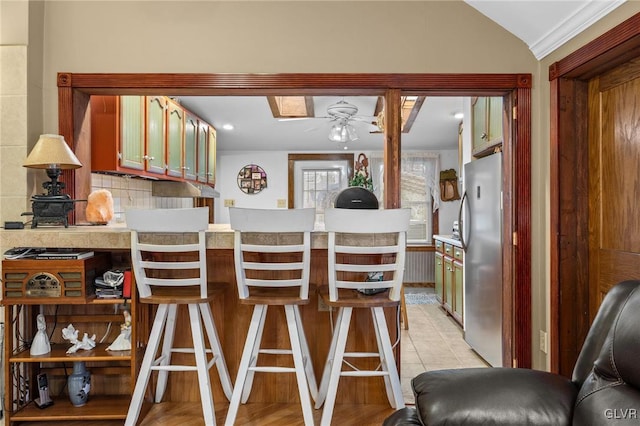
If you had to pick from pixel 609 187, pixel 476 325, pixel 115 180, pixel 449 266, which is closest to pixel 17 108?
pixel 115 180

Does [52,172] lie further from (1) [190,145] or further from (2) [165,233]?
(1) [190,145]

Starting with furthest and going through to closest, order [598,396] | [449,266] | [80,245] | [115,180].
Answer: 1. [449,266]
2. [115,180]
3. [80,245]
4. [598,396]

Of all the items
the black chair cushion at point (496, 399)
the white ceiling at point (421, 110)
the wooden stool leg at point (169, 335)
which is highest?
the white ceiling at point (421, 110)

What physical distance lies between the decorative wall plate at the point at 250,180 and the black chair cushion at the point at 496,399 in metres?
5.35

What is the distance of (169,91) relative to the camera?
8.61 feet

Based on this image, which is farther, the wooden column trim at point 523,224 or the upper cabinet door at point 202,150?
the upper cabinet door at point 202,150

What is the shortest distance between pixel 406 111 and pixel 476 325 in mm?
2586

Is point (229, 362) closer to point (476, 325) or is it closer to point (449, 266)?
point (476, 325)

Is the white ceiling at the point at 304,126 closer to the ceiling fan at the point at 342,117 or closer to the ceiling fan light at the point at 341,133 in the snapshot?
the ceiling fan at the point at 342,117

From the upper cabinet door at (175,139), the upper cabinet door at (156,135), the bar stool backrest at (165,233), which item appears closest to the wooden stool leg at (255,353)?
the bar stool backrest at (165,233)

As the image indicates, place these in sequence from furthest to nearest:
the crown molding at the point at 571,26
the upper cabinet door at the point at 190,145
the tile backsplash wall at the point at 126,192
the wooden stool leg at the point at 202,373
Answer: the upper cabinet door at the point at 190,145, the tile backsplash wall at the point at 126,192, the wooden stool leg at the point at 202,373, the crown molding at the point at 571,26

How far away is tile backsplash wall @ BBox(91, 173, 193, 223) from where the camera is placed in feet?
11.3

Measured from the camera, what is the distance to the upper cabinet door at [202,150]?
4934 mm

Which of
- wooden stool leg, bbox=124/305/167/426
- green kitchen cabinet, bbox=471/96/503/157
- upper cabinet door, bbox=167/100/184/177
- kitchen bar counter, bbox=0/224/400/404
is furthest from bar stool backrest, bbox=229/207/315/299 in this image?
upper cabinet door, bbox=167/100/184/177
